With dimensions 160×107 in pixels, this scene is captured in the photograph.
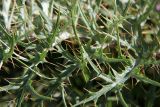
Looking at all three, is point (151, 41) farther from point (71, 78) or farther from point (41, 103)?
point (41, 103)

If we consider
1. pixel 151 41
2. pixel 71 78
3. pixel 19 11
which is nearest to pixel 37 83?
pixel 71 78

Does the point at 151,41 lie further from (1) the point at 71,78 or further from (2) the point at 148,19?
(1) the point at 71,78

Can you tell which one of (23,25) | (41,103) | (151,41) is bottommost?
(41,103)

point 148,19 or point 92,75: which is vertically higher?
point 148,19

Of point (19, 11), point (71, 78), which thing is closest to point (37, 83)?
point (71, 78)

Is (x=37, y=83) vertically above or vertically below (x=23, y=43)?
below

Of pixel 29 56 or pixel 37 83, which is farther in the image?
pixel 37 83
